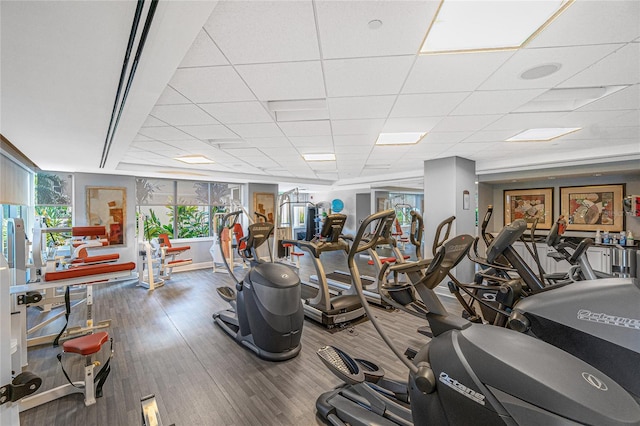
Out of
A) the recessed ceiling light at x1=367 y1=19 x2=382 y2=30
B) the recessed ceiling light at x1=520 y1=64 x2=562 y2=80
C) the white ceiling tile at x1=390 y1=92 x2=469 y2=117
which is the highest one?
the recessed ceiling light at x1=520 y1=64 x2=562 y2=80

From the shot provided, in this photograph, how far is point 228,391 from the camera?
7.59ft

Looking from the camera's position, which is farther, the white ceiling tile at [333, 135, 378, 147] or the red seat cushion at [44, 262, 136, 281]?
the white ceiling tile at [333, 135, 378, 147]

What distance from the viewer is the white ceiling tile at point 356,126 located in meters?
3.11

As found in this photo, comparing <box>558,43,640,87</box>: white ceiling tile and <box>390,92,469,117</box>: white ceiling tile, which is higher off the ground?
<box>558,43,640,87</box>: white ceiling tile

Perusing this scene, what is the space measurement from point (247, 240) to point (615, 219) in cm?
719

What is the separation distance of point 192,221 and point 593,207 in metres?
9.60

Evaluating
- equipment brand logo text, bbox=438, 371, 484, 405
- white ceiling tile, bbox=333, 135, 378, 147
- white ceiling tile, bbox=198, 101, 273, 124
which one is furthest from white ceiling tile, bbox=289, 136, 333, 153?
equipment brand logo text, bbox=438, 371, 484, 405

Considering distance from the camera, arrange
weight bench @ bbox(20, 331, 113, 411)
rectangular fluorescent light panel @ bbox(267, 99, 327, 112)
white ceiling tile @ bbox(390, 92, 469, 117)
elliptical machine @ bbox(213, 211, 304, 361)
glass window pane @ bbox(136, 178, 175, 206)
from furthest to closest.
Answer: glass window pane @ bbox(136, 178, 175, 206)
elliptical machine @ bbox(213, 211, 304, 361)
rectangular fluorescent light panel @ bbox(267, 99, 327, 112)
white ceiling tile @ bbox(390, 92, 469, 117)
weight bench @ bbox(20, 331, 113, 411)

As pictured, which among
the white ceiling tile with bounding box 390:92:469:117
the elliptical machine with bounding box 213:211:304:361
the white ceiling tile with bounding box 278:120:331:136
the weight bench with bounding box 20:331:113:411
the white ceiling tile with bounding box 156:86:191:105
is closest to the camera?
the weight bench with bounding box 20:331:113:411

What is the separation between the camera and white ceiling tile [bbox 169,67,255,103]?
6.55 ft

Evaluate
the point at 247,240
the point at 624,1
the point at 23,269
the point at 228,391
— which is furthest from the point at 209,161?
the point at 624,1

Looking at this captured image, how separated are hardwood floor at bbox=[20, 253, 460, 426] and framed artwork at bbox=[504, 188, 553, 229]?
4.00 meters

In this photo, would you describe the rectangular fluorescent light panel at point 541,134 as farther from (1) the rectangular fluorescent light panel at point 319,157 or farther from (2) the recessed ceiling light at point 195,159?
(2) the recessed ceiling light at point 195,159

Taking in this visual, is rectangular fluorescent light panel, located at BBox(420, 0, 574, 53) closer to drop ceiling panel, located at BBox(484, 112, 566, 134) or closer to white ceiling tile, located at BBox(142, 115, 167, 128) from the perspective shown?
drop ceiling panel, located at BBox(484, 112, 566, 134)
